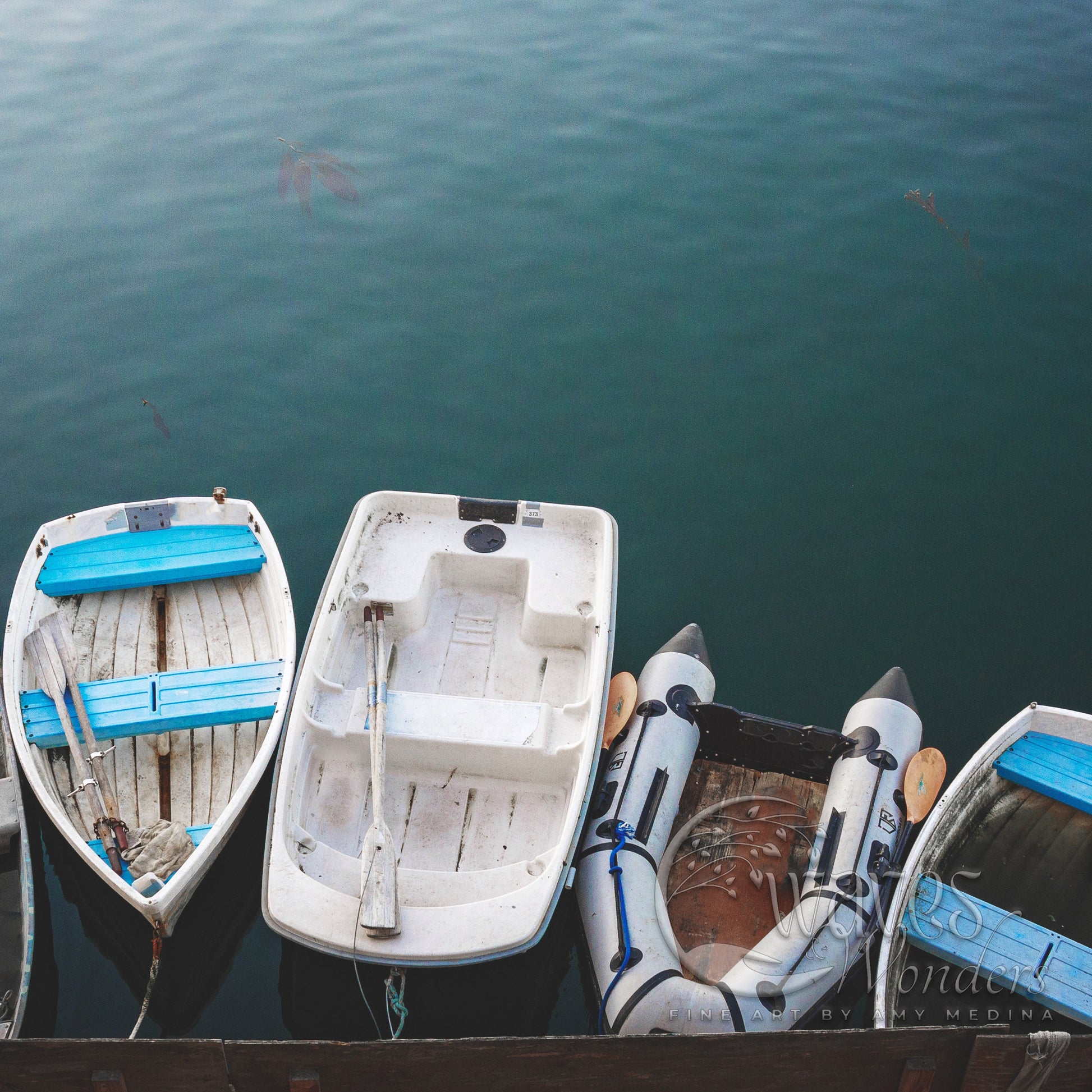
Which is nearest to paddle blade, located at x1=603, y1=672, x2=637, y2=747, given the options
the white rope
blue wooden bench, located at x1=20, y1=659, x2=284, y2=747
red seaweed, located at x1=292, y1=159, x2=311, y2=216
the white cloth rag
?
blue wooden bench, located at x1=20, y1=659, x2=284, y2=747

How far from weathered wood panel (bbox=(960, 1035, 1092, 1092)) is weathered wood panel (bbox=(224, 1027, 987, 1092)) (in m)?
0.06

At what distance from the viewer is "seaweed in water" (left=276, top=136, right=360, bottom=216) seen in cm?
1301

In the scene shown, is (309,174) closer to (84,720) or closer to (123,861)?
(84,720)

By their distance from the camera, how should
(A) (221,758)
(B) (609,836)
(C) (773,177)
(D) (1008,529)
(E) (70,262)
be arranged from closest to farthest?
(B) (609,836), (A) (221,758), (D) (1008,529), (E) (70,262), (C) (773,177)

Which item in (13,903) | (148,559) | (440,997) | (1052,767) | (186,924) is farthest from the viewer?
(148,559)

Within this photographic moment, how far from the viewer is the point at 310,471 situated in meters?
10.0

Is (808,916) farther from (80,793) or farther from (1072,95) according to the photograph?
(1072,95)

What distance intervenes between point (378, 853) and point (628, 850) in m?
1.65

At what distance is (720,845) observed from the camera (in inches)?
275

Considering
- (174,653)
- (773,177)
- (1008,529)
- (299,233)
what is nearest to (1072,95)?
(773,177)

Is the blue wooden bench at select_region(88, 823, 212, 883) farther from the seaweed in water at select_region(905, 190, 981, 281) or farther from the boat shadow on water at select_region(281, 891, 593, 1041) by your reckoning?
the seaweed in water at select_region(905, 190, 981, 281)

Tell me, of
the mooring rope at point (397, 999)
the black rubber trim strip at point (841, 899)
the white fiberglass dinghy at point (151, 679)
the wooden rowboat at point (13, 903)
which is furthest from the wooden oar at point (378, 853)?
the black rubber trim strip at point (841, 899)

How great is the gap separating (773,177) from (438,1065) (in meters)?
A: 11.9

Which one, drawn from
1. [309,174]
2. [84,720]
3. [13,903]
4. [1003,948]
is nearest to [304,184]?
[309,174]
